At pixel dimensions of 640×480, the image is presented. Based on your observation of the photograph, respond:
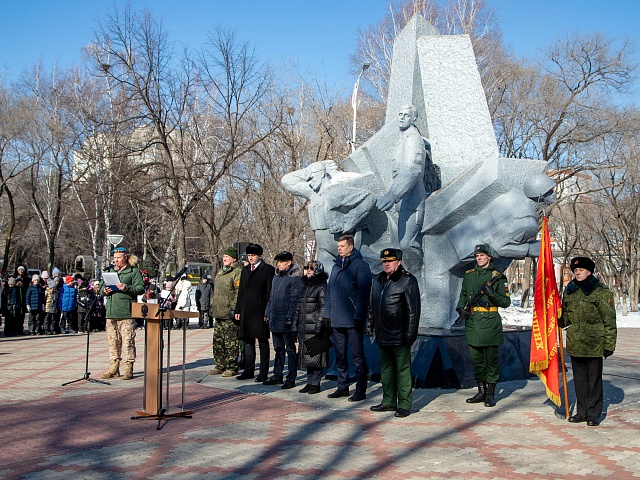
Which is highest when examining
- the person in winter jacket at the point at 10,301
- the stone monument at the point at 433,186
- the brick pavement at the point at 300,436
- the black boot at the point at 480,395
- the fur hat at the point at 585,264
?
the stone monument at the point at 433,186

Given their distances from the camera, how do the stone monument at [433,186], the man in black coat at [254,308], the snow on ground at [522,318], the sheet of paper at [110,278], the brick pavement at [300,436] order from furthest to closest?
1. the snow on ground at [522,318]
2. the stone monument at [433,186]
3. the man in black coat at [254,308]
4. the sheet of paper at [110,278]
5. the brick pavement at [300,436]

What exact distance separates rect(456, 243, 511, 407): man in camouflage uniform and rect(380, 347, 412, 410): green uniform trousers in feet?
3.10

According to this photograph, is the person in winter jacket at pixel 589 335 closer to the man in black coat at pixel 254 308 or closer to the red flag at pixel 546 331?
the red flag at pixel 546 331

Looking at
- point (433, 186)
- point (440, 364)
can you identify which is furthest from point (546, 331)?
point (433, 186)

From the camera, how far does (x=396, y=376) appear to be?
7688 millimetres

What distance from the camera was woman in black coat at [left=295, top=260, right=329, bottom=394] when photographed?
8.80 metres

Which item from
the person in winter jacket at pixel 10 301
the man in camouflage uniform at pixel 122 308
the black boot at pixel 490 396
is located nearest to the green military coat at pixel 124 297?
the man in camouflage uniform at pixel 122 308

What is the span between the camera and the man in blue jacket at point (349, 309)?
8352 millimetres

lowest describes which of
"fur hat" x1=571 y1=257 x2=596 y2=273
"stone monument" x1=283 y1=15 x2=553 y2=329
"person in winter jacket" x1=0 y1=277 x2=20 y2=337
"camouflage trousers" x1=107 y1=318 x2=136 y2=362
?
"camouflage trousers" x1=107 y1=318 x2=136 y2=362

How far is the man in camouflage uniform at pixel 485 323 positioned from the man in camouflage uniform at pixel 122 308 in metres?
4.52

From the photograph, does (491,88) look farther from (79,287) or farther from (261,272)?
(261,272)

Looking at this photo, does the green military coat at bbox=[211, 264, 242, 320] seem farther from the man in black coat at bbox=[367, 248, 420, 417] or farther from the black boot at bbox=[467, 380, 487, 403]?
the black boot at bbox=[467, 380, 487, 403]

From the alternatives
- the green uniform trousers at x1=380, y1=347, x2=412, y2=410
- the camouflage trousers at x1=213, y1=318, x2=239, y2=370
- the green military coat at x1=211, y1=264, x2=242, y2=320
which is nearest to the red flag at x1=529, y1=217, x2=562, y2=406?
the green uniform trousers at x1=380, y1=347, x2=412, y2=410

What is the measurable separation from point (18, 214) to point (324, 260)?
4461cm
